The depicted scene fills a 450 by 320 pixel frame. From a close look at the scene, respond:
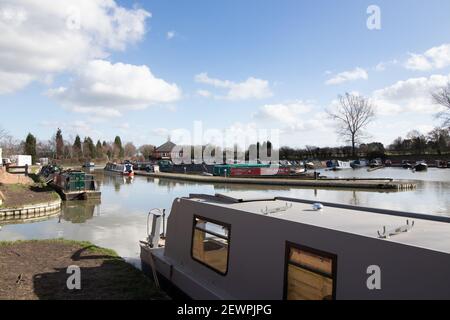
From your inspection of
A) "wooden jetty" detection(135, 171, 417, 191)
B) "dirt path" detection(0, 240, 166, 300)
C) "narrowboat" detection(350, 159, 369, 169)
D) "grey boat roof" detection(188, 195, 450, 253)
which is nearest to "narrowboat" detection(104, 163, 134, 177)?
"wooden jetty" detection(135, 171, 417, 191)

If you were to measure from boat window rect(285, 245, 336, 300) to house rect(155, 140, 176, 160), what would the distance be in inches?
4075

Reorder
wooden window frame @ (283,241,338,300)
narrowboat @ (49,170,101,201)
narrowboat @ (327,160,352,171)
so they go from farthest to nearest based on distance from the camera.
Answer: narrowboat @ (327,160,352,171) → narrowboat @ (49,170,101,201) → wooden window frame @ (283,241,338,300)

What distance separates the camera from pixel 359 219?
4863 millimetres

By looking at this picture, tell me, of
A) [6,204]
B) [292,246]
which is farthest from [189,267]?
[6,204]

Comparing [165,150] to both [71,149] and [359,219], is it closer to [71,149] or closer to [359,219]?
[71,149]

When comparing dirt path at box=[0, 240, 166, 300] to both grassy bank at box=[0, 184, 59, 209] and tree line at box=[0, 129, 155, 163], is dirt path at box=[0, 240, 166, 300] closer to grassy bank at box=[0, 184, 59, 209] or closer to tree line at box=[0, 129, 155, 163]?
grassy bank at box=[0, 184, 59, 209]

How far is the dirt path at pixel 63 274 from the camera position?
6633mm

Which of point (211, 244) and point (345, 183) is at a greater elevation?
point (211, 244)

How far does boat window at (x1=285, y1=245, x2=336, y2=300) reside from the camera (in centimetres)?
405

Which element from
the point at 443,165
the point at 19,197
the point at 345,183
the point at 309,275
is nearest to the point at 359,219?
the point at 309,275

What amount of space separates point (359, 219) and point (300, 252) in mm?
980

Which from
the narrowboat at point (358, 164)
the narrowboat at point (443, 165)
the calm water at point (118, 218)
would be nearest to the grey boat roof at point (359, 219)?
the calm water at point (118, 218)

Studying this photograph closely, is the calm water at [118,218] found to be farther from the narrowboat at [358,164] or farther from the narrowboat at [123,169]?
the narrowboat at [358,164]

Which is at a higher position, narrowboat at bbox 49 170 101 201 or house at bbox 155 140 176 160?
house at bbox 155 140 176 160
